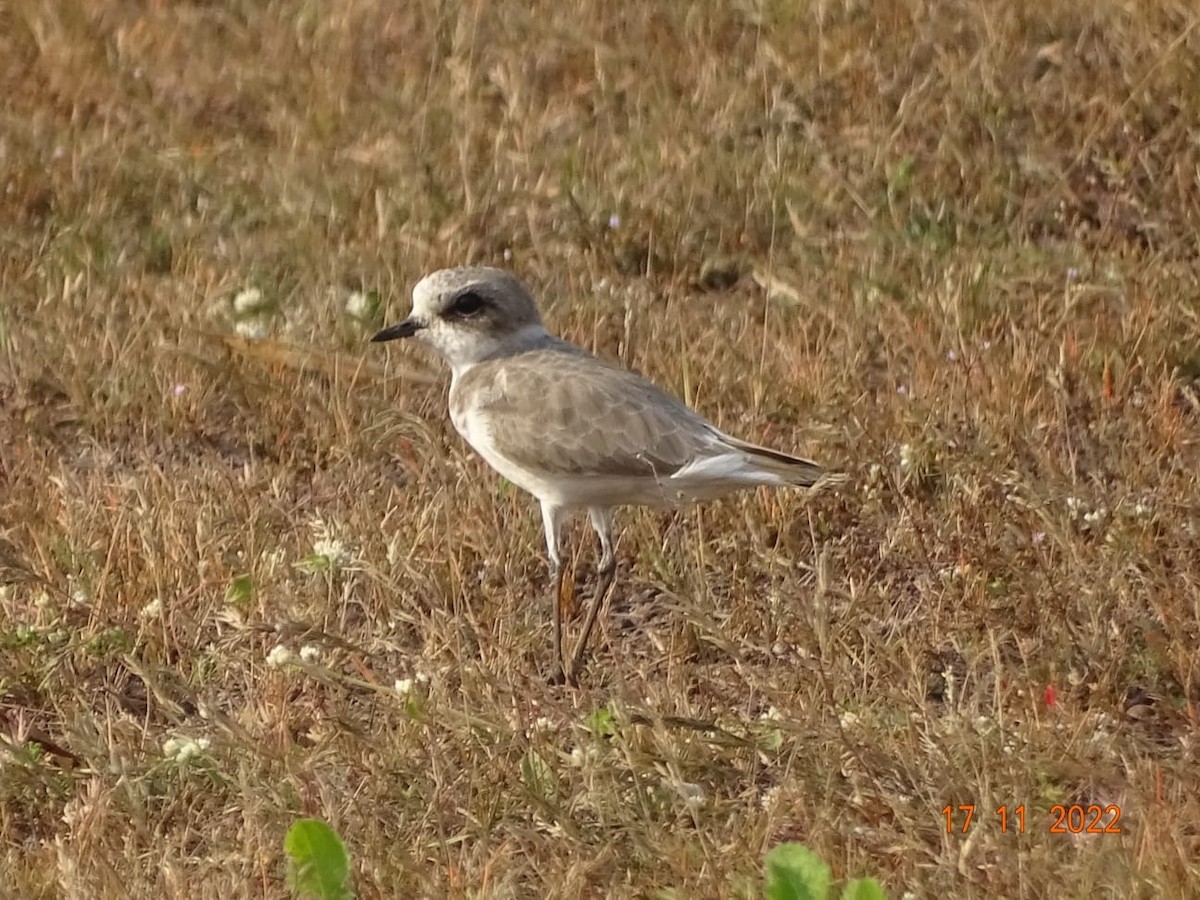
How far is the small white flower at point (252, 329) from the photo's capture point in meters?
6.75

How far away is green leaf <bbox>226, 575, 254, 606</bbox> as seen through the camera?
5.02 meters

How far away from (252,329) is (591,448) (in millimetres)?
2268

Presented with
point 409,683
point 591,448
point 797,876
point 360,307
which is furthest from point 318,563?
point 360,307

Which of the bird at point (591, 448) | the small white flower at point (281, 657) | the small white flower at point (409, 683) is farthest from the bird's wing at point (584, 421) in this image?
the small white flower at point (281, 657)

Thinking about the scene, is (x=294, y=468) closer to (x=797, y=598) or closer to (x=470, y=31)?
(x=797, y=598)

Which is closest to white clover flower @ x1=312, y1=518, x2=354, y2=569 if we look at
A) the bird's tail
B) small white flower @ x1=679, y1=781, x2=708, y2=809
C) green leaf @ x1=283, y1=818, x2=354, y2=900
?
the bird's tail

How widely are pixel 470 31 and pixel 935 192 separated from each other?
2.64 m

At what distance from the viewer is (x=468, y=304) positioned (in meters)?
5.68

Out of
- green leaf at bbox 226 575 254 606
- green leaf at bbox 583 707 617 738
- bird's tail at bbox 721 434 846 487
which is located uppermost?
bird's tail at bbox 721 434 846 487

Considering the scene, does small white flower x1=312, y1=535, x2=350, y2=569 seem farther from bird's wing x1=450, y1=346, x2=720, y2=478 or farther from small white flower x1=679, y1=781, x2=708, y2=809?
small white flower x1=679, y1=781, x2=708, y2=809

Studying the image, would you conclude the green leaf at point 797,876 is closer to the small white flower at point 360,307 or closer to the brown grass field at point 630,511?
the brown grass field at point 630,511

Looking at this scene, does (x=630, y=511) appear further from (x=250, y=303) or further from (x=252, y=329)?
(x=250, y=303)

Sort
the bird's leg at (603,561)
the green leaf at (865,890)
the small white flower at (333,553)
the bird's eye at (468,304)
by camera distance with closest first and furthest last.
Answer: the green leaf at (865,890)
the small white flower at (333,553)
the bird's leg at (603,561)
the bird's eye at (468,304)

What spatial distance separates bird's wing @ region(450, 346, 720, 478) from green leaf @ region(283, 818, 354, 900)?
1685 millimetres
